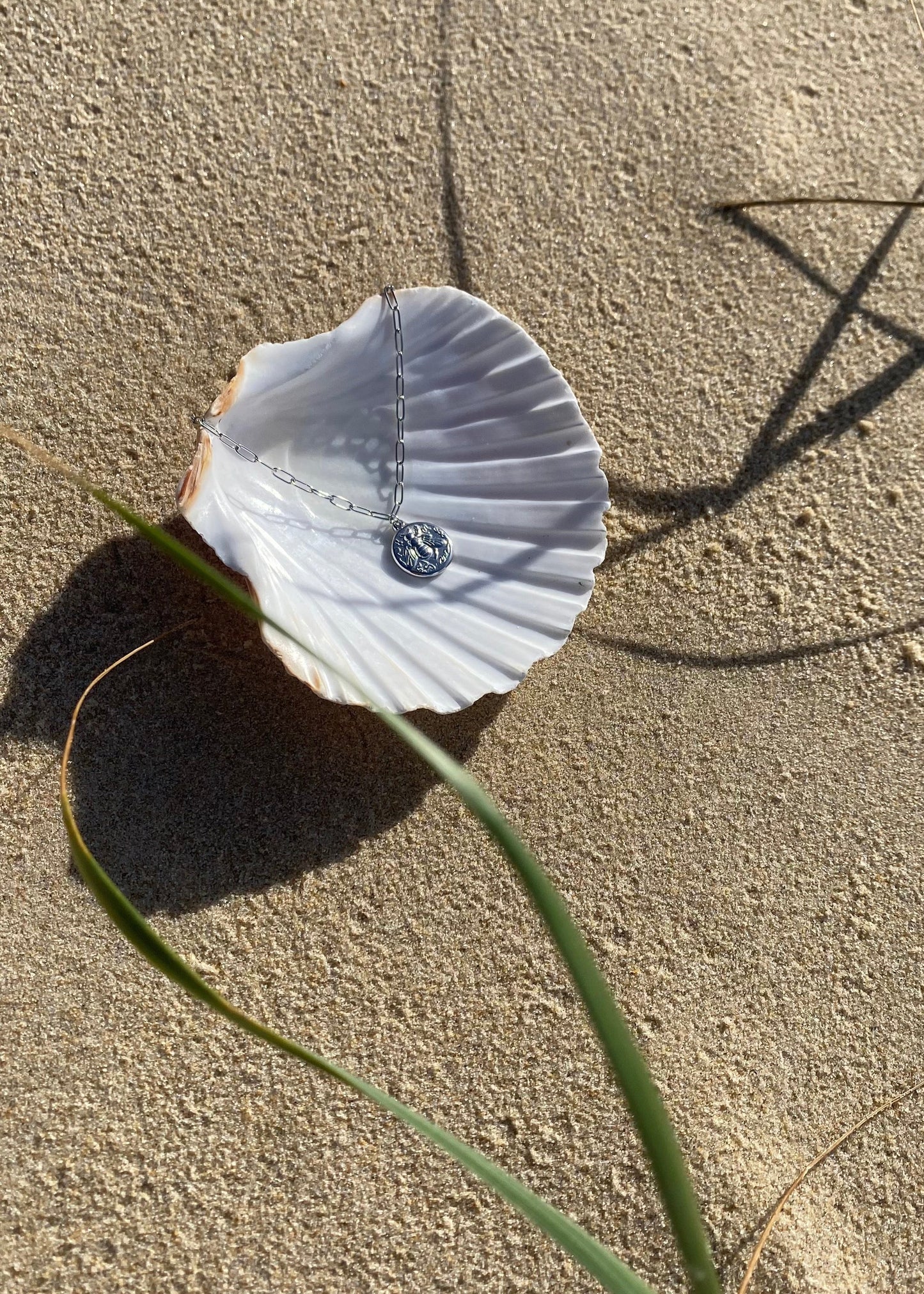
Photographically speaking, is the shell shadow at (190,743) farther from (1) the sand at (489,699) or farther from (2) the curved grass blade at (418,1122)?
(2) the curved grass blade at (418,1122)

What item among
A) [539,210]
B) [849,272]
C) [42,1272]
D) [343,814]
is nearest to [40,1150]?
[42,1272]

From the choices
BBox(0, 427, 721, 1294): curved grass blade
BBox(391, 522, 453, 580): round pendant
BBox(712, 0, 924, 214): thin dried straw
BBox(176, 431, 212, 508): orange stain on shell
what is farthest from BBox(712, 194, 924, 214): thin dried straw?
BBox(0, 427, 721, 1294): curved grass blade

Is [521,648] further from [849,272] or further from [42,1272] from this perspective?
[42,1272]

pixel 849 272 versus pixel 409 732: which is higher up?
pixel 849 272

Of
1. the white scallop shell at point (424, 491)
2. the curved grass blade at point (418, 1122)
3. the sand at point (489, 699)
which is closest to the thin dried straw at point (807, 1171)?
the sand at point (489, 699)

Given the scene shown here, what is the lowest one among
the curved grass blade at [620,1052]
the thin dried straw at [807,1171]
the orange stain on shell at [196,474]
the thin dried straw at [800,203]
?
the thin dried straw at [807,1171]

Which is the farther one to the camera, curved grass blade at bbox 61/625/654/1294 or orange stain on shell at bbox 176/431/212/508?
orange stain on shell at bbox 176/431/212/508

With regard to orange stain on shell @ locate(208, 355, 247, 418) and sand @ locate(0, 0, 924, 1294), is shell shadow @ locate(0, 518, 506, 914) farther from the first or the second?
orange stain on shell @ locate(208, 355, 247, 418)
